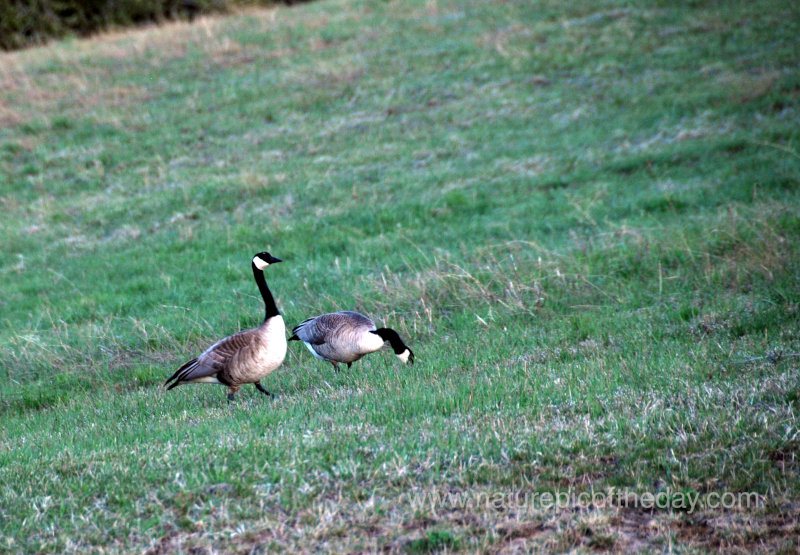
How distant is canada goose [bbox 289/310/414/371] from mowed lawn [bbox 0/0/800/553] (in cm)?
34

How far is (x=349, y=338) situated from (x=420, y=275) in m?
3.44

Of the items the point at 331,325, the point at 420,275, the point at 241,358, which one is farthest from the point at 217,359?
the point at 420,275

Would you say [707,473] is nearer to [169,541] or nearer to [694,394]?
[694,394]

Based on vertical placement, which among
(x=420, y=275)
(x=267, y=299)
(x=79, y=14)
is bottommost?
(x=420, y=275)

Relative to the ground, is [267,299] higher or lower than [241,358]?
higher

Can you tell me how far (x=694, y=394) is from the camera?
7023 millimetres

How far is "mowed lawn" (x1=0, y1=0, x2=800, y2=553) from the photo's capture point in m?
5.53

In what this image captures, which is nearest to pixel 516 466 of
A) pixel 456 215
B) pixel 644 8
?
pixel 456 215

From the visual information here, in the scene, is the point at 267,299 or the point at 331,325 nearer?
the point at 267,299

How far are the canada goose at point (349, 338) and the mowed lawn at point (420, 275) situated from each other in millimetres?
340

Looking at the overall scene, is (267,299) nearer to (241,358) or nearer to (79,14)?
(241,358)

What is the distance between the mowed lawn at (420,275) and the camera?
18.1 ft

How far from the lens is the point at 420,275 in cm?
1219

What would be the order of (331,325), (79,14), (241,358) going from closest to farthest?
1. (241,358)
2. (331,325)
3. (79,14)
